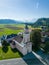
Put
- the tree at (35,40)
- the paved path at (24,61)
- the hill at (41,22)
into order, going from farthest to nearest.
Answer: the hill at (41,22) → the tree at (35,40) → the paved path at (24,61)

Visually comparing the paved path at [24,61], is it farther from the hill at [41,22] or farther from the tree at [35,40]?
the hill at [41,22]

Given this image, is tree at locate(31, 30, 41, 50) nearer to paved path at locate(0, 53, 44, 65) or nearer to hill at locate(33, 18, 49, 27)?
paved path at locate(0, 53, 44, 65)

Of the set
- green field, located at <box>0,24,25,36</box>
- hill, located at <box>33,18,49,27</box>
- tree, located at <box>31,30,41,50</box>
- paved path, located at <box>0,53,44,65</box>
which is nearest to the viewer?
paved path, located at <box>0,53,44,65</box>

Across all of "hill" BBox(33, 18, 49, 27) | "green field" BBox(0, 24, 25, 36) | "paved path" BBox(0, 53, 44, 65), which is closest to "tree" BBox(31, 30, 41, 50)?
"paved path" BBox(0, 53, 44, 65)

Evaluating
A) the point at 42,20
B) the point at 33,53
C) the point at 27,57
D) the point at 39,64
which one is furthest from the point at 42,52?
the point at 42,20

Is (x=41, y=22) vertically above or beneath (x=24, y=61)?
above

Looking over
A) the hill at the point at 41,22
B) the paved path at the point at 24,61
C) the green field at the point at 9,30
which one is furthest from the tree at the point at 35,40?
the hill at the point at 41,22

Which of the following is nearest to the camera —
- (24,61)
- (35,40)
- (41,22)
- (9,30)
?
(24,61)

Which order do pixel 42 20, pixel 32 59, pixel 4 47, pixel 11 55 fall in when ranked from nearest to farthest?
pixel 32 59, pixel 11 55, pixel 4 47, pixel 42 20

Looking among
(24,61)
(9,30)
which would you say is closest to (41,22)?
(9,30)

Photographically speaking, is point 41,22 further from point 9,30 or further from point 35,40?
point 35,40

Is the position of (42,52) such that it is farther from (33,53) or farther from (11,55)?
(11,55)
